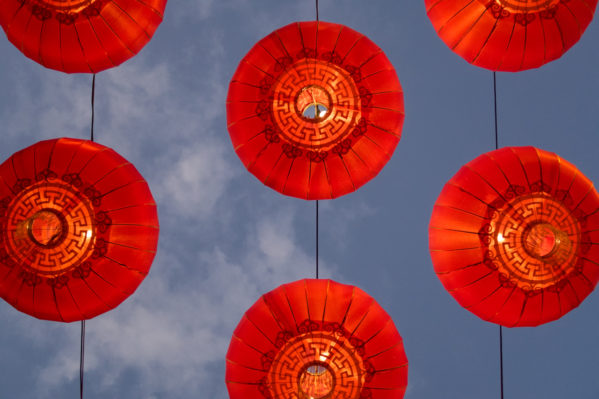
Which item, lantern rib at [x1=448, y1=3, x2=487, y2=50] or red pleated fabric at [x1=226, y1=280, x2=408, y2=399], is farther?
lantern rib at [x1=448, y1=3, x2=487, y2=50]

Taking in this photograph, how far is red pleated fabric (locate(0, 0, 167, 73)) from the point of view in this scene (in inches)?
263

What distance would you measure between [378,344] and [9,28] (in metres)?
5.12

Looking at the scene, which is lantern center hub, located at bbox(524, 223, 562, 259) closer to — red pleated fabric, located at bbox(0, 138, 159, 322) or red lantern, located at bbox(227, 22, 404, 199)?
red lantern, located at bbox(227, 22, 404, 199)

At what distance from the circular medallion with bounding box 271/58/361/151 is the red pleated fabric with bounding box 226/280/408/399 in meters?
1.71

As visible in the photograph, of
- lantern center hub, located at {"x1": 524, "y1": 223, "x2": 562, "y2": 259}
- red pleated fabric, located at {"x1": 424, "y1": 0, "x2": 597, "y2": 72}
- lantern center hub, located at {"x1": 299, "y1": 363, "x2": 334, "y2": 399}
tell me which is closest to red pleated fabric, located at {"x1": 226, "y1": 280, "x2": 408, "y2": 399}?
lantern center hub, located at {"x1": 299, "y1": 363, "x2": 334, "y2": 399}

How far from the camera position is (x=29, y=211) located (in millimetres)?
6730

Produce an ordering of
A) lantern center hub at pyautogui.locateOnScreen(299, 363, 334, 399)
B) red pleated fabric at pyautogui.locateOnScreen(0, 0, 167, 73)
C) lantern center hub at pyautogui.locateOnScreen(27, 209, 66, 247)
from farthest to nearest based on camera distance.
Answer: lantern center hub at pyautogui.locateOnScreen(299, 363, 334, 399) < red pleated fabric at pyautogui.locateOnScreen(0, 0, 167, 73) < lantern center hub at pyautogui.locateOnScreen(27, 209, 66, 247)

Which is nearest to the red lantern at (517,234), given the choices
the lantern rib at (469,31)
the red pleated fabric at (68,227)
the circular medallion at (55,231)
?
the lantern rib at (469,31)

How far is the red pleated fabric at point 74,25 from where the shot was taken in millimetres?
6691

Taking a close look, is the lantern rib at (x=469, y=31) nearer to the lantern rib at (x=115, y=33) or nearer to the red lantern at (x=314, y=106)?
the red lantern at (x=314, y=106)

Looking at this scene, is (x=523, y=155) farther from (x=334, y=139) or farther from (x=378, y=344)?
(x=378, y=344)

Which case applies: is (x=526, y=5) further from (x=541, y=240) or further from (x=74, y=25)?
(x=74, y=25)

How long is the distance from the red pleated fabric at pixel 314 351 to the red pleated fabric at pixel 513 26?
3152mm

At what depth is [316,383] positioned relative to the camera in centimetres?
684
